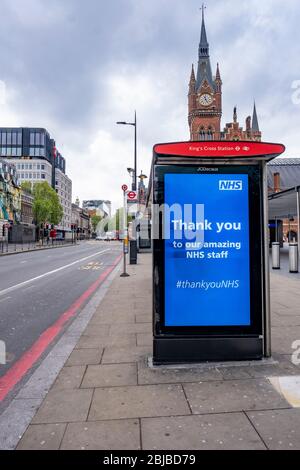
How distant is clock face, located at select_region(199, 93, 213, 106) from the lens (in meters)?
71.4

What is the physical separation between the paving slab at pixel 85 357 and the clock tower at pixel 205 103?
2663 inches

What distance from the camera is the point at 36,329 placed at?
6.05 m

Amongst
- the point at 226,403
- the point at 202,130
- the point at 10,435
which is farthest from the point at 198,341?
the point at 202,130

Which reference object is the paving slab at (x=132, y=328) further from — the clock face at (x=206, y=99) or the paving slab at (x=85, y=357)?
the clock face at (x=206, y=99)

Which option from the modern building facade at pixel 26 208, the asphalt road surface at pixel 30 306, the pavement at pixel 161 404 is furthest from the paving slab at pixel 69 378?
the modern building facade at pixel 26 208

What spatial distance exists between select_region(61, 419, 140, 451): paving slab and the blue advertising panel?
150cm

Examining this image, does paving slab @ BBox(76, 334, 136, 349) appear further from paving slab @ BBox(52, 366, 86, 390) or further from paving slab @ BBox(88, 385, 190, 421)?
paving slab @ BBox(88, 385, 190, 421)

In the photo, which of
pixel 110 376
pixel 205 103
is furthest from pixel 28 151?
pixel 110 376

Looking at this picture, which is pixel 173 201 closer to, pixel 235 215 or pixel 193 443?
pixel 235 215

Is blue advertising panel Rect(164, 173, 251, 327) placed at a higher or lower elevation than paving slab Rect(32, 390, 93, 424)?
higher

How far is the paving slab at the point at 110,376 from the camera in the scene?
12.0 feet

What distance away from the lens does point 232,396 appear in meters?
3.32

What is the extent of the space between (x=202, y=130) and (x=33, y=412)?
239 ft

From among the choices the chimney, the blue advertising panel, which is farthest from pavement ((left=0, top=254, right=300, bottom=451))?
the chimney
